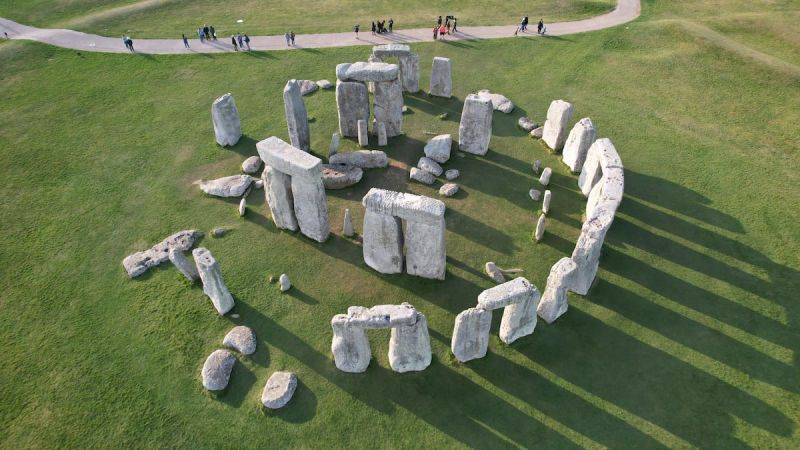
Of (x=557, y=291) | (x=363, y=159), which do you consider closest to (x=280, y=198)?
(x=363, y=159)

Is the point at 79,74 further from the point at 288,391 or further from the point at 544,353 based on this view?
the point at 544,353

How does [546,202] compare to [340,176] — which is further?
[340,176]

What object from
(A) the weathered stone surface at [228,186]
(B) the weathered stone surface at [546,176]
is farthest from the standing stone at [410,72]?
(A) the weathered stone surface at [228,186]

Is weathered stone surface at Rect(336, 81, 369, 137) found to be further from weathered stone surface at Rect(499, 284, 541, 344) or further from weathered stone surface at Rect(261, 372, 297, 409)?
weathered stone surface at Rect(261, 372, 297, 409)

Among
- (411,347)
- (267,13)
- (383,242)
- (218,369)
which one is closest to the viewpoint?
(411,347)

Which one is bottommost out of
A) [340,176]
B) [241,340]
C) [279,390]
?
[279,390]

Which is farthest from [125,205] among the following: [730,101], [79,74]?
[730,101]

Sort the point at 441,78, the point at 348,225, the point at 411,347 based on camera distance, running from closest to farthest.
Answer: the point at 411,347, the point at 348,225, the point at 441,78

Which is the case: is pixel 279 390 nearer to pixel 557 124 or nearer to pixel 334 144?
pixel 334 144
